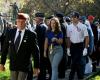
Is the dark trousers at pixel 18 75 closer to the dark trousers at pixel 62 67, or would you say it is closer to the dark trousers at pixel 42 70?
the dark trousers at pixel 42 70

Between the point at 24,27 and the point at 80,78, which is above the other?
the point at 24,27

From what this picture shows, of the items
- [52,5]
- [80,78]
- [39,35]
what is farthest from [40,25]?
[52,5]

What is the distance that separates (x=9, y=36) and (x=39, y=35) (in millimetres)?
3386

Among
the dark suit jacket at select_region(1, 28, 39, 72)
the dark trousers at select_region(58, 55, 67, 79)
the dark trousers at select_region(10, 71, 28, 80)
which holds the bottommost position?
the dark trousers at select_region(58, 55, 67, 79)

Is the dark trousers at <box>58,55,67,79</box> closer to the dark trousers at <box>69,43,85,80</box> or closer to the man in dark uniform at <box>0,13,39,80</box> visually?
the dark trousers at <box>69,43,85,80</box>

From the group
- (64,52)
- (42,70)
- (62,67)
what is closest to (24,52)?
(42,70)

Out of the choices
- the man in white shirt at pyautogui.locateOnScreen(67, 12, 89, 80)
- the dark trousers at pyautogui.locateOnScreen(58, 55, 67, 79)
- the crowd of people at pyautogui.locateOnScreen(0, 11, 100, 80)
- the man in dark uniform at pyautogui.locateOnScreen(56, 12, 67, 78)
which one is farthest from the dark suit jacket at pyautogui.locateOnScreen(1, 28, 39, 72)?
the dark trousers at pyautogui.locateOnScreen(58, 55, 67, 79)

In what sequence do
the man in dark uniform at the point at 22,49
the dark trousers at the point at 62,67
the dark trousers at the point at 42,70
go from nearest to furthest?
the man in dark uniform at the point at 22,49 → the dark trousers at the point at 42,70 → the dark trousers at the point at 62,67

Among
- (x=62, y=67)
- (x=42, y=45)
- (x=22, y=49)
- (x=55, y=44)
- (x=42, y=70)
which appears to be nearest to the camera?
(x=22, y=49)

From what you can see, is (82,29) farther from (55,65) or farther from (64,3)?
(64,3)

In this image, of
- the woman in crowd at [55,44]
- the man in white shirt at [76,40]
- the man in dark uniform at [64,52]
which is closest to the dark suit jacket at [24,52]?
the woman in crowd at [55,44]

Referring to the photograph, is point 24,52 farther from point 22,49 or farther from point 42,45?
point 42,45

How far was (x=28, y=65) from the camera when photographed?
28.8 feet

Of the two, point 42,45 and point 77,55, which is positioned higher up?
point 42,45
